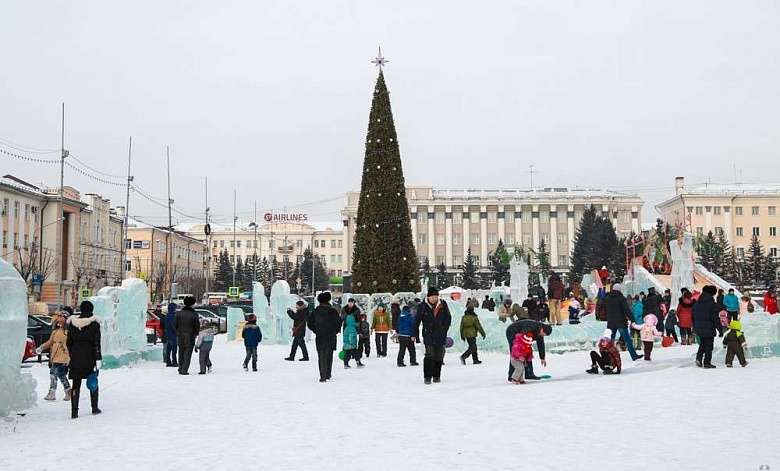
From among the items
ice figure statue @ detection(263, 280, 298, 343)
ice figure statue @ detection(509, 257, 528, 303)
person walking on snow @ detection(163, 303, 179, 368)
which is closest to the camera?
person walking on snow @ detection(163, 303, 179, 368)

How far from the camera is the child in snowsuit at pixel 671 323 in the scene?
22.6m

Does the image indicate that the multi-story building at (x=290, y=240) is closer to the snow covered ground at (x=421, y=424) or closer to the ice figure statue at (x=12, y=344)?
the snow covered ground at (x=421, y=424)

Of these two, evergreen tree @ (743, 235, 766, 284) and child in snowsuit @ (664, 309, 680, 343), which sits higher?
evergreen tree @ (743, 235, 766, 284)

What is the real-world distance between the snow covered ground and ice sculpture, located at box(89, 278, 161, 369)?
3.67 meters

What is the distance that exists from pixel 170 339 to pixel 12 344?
917 centimetres

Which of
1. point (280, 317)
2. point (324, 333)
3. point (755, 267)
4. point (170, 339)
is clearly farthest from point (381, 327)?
point (755, 267)

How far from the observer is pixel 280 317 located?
29.7 meters

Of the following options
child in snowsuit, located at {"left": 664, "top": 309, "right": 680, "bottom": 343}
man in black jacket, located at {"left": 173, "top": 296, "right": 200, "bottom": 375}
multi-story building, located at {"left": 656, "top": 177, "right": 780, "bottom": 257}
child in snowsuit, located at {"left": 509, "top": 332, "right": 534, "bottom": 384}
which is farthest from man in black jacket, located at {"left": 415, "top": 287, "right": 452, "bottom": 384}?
multi-story building, located at {"left": 656, "top": 177, "right": 780, "bottom": 257}

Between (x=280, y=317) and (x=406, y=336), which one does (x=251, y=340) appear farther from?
(x=280, y=317)

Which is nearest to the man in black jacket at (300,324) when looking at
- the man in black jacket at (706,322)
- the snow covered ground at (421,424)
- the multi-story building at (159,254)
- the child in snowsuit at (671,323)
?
the snow covered ground at (421,424)

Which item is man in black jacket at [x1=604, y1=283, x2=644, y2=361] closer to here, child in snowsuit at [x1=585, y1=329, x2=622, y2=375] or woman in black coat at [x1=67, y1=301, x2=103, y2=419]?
child in snowsuit at [x1=585, y1=329, x2=622, y2=375]

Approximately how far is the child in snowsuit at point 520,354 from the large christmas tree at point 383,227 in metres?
22.2

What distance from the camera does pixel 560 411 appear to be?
429 inches

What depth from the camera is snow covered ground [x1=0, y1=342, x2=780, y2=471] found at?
26.2 feet
